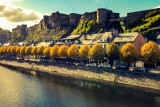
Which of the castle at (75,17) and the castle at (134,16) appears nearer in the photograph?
the castle at (134,16)

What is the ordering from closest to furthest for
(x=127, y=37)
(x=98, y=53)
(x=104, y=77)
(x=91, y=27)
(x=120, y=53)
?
(x=120, y=53) < (x=104, y=77) < (x=98, y=53) < (x=127, y=37) < (x=91, y=27)

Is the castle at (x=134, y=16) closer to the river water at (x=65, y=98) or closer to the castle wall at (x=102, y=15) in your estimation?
the castle wall at (x=102, y=15)

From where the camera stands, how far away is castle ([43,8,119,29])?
124 metres

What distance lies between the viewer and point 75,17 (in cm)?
16000

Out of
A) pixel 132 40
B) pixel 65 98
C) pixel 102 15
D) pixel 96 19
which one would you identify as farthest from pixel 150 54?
pixel 96 19

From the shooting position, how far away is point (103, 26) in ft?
391

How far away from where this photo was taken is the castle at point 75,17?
12362cm

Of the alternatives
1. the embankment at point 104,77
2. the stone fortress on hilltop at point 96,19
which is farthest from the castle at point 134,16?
the embankment at point 104,77

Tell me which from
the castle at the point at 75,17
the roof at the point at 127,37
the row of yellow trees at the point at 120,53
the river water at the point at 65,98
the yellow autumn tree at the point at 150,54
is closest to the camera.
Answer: the river water at the point at 65,98

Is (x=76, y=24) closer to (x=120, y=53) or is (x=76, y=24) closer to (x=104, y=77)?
(x=120, y=53)

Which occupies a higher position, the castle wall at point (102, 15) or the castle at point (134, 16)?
the castle wall at point (102, 15)

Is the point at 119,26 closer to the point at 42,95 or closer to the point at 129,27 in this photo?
the point at 129,27

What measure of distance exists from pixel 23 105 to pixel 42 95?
7.85m

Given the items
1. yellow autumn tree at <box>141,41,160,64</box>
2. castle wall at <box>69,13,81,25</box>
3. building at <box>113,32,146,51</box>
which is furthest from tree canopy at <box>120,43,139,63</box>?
castle wall at <box>69,13,81,25</box>
